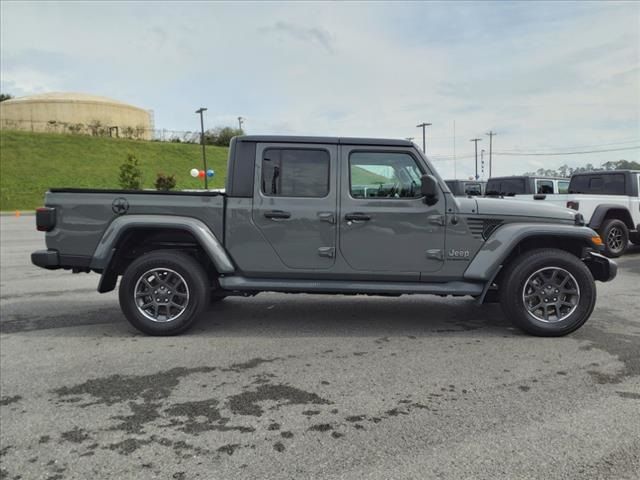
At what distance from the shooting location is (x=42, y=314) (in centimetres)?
596

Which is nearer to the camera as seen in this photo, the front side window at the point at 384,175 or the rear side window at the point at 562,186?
the front side window at the point at 384,175

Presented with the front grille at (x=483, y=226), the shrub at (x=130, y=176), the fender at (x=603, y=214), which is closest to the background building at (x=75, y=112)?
the shrub at (x=130, y=176)

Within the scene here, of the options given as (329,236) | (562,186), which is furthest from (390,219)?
(562,186)

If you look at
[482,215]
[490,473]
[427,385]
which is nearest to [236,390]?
[427,385]

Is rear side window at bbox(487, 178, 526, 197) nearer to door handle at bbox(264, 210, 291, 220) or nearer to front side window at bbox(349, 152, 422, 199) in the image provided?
front side window at bbox(349, 152, 422, 199)

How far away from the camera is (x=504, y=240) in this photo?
4.79 m

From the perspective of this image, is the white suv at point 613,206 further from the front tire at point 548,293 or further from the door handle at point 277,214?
the door handle at point 277,214

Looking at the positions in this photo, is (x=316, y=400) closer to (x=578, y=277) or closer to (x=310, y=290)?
(x=310, y=290)

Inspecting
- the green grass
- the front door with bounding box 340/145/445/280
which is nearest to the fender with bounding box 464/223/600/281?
the front door with bounding box 340/145/445/280

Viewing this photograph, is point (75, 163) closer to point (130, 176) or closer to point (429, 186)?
point (130, 176)

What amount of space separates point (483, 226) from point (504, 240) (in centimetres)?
24

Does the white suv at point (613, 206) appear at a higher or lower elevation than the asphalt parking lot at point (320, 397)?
higher

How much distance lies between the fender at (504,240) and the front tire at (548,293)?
0.67ft

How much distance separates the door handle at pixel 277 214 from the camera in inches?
192
